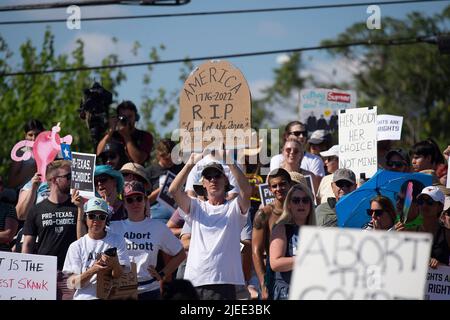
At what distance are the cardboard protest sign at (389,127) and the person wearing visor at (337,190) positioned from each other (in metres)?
1.48

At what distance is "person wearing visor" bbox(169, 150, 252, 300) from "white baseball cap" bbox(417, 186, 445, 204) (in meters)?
1.58

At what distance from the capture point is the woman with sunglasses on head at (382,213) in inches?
395

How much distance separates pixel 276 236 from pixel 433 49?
40715 mm

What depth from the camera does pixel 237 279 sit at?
392 inches

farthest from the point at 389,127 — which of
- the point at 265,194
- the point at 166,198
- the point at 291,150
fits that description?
the point at 166,198

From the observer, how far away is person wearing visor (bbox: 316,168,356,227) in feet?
35.6

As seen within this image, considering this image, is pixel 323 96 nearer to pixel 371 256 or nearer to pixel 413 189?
pixel 413 189

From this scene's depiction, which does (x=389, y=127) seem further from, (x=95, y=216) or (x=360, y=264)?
(x=360, y=264)

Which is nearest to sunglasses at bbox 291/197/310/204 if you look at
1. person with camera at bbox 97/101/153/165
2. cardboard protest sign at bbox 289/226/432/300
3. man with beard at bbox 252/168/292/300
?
man with beard at bbox 252/168/292/300

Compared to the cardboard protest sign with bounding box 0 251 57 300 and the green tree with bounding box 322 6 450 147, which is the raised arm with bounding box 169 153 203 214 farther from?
the green tree with bounding box 322 6 450 147

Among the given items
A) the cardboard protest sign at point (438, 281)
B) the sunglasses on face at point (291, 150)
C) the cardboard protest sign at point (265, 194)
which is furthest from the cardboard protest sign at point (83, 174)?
the cardboard protest sign at point (438, 281)

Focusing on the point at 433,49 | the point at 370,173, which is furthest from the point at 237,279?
the point at 433,49

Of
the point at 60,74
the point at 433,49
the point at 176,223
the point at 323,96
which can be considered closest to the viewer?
the point at 176,223

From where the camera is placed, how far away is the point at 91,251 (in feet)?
32.5
